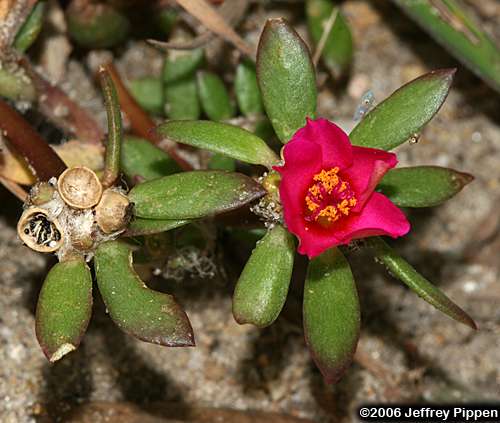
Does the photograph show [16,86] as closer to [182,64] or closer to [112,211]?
[182,64]

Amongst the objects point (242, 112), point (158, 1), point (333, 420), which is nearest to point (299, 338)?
point (333, 420)

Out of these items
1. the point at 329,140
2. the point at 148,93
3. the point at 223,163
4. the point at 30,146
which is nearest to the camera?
the point at 329,140

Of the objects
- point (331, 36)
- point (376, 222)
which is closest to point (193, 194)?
point (376, 222)

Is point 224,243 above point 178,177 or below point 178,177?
below

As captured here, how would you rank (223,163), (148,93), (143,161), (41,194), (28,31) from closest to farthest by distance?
(41,194) → (143,161) → (223,163) → (28,31) → (148,93)

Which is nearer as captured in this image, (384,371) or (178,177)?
(178,177)

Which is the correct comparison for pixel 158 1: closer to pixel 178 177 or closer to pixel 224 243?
pixel 224 243
